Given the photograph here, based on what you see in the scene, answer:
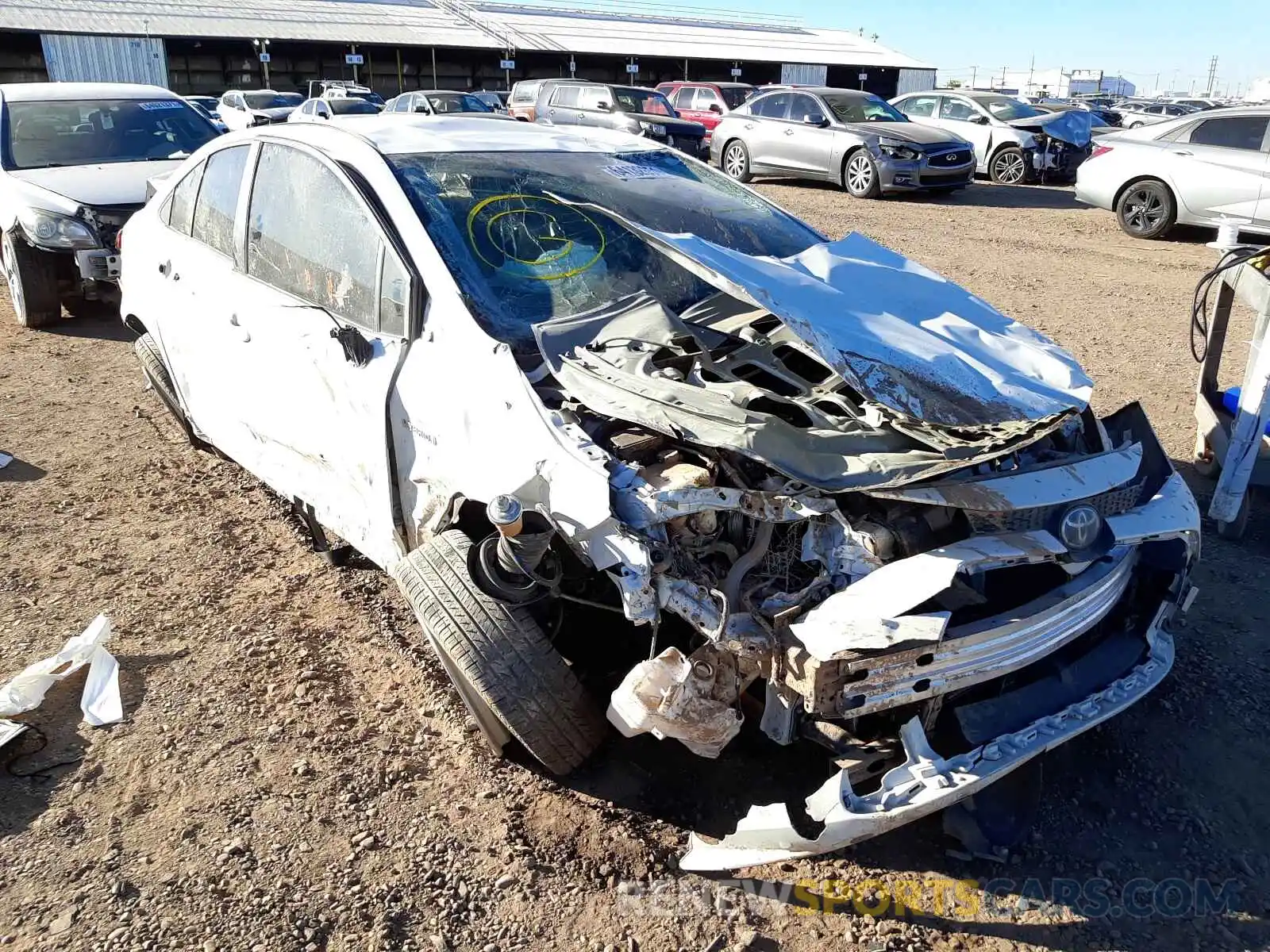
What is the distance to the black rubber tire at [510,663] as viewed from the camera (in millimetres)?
2598

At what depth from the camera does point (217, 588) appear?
3920 mm

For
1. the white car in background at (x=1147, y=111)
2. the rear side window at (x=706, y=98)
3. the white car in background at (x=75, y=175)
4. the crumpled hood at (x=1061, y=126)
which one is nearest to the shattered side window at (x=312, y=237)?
the white car in background at (x=75, y=175)

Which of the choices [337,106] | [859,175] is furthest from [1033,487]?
[337,106]

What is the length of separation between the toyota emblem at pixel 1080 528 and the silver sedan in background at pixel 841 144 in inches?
471

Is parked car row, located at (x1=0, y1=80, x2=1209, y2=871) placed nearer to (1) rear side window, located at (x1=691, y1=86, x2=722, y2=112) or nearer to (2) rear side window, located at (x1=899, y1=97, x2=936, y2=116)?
(2) rear side window, located at (x1=899, y1=97, x2=936, y2=116)

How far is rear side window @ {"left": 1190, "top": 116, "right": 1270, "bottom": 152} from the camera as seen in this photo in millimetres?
9711

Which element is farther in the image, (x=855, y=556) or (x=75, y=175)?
(x=75, y=175)

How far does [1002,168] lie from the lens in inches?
634

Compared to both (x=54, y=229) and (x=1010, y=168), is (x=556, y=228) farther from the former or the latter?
(x=1010, y=168)

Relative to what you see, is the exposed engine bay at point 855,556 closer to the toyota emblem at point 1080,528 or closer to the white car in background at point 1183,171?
the toyota emblem at point 1080,528

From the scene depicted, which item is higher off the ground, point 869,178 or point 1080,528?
point 869,178

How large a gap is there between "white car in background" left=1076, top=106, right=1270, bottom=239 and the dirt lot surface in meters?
7.31

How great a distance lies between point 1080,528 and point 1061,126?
1607cm

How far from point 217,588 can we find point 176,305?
1.37 m
